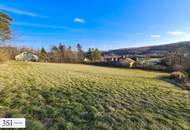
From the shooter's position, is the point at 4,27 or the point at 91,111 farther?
the point at 4,27

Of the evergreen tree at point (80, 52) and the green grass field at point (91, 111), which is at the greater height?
the evergreen tree at point (80, 52)

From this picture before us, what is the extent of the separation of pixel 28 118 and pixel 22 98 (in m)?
1.55

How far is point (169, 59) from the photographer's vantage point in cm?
2531

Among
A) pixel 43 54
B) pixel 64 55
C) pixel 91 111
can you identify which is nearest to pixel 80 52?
pixel 64 55

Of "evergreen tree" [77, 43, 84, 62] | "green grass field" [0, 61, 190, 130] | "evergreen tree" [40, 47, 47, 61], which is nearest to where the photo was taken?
"green grass field" [0, 61, 190, 130]

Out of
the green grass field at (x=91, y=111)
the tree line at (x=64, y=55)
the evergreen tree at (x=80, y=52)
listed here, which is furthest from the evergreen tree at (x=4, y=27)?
the evergreen tree at (x=80, y=52)

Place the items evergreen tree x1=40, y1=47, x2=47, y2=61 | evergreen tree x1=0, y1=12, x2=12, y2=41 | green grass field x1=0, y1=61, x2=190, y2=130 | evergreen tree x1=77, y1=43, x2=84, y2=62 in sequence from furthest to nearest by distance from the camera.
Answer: evergreen tree x1=77, y1=43, x2=84, y2=62 < evergreen tree x1=40, y1=47, x2=47, y2=61 < evergreen tree x1=0, y1=12, x2=12, y2=41 < green grass field x1=0, y1=61, x2=190, y2=130

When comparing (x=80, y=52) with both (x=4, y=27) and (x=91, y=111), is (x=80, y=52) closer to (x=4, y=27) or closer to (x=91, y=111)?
(x=4, y=27)

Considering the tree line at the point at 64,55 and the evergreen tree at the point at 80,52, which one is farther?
the evergreen tree at the point at 80,52

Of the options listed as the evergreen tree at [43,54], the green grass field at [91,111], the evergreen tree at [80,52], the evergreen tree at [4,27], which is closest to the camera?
the green grass field at [91,111]

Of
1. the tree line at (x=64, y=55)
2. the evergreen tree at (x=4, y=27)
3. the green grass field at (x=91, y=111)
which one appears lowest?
the green grass field at (x=91, y=111)

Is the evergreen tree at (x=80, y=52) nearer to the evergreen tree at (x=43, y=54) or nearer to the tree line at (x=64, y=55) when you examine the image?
the tree line at (x=64, y=55)

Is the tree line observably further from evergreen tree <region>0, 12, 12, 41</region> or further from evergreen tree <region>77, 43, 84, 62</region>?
evergreen tree <region>0, 12, 12, 41</region>

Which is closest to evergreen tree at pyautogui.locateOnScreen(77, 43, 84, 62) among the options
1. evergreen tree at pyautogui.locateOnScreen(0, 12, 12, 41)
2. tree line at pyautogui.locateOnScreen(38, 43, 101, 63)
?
tree line at pyautogui.locateOnScreen(38, 43, 101, 63)
